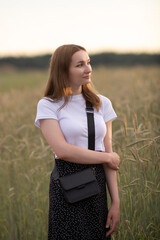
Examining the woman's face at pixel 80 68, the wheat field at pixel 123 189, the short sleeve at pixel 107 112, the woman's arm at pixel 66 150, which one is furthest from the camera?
the wheat field at pixel 123 189

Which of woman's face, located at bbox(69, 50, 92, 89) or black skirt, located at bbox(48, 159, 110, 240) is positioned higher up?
woman's face, located at bbox(69, 50, 92, 89)

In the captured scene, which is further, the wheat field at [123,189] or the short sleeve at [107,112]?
the wheat field at [123,189]

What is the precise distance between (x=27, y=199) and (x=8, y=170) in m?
0.63

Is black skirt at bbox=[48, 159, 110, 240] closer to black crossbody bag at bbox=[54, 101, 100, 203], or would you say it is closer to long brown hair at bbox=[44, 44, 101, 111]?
black crossbody bag at bbox=[54, 101, 100, 203]

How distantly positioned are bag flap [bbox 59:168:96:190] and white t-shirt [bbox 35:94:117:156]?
0.17 m

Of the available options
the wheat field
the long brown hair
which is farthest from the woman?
the wheat field

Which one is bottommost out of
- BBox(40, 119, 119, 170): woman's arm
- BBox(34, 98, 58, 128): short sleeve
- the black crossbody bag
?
the black crossbody bag

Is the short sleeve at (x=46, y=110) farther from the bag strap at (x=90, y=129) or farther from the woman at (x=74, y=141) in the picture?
the bag strap at (x=90, y=129)

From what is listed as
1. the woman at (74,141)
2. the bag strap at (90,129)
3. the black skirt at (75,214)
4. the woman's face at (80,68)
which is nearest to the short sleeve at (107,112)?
the woman at (74,141)

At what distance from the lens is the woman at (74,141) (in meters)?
1.58

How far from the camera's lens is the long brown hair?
5.44 ft

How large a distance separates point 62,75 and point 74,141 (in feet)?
1.46

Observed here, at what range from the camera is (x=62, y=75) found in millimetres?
1691

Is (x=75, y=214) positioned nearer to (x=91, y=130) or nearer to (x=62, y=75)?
(x=91, y=130)
